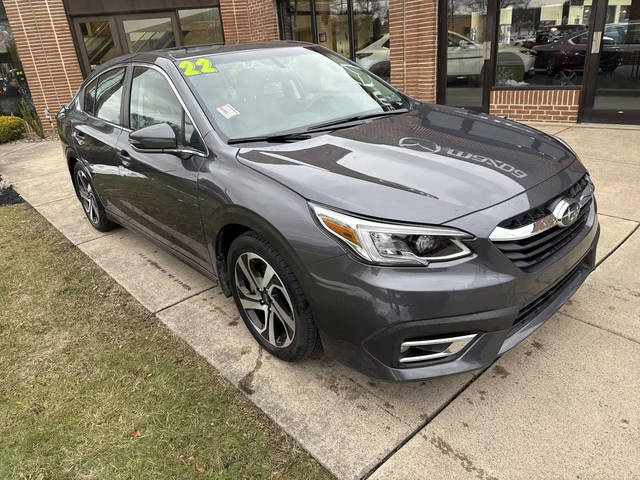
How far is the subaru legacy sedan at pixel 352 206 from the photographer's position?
2037 millimetres

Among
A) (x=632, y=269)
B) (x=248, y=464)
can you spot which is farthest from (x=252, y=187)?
(x=632, y=269)

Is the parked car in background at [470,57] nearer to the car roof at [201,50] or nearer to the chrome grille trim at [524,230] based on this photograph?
the car roof at [201,50]

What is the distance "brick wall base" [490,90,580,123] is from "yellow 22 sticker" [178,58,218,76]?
6.20m

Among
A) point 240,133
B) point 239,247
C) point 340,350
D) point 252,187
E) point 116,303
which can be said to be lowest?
point 116,303

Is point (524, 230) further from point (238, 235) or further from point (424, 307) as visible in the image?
point (238, 235)

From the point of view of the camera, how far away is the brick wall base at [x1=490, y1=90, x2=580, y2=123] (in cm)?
745

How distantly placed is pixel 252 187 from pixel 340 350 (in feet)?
2.97

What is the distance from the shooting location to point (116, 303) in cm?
364

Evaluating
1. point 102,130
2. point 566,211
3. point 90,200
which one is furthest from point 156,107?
point 566,211

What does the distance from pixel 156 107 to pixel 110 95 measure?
1046mm

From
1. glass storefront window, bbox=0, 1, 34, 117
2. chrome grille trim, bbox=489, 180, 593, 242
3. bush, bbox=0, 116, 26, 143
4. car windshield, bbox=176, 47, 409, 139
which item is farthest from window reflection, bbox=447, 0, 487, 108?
glass storefront window, bbox=0, 1, 34, 117

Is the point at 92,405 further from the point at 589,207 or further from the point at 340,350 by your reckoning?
the point at 589,207

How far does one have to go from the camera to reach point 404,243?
6.71 feet

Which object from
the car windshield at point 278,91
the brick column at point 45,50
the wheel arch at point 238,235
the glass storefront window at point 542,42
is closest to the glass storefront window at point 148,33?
the brick column at point 45,50
